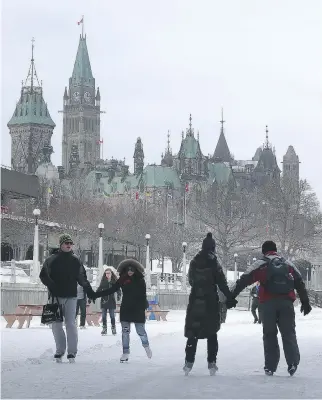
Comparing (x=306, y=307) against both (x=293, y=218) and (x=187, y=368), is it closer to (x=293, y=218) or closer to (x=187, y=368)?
(x=187, y=368)

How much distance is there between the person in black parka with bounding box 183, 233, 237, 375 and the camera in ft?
43.3

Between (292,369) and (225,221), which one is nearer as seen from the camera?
(292,369)

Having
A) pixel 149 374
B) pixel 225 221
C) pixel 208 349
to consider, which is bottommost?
pixel 149 374

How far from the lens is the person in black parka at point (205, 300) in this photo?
13.2 m

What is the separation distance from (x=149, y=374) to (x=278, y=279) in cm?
173

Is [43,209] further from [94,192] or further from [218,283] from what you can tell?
[218,283]

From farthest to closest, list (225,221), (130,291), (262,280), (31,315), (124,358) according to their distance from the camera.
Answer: (225,221) → (31,315) → (130,291) → (124,358) → (262,280)

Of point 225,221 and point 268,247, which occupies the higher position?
point 225,221

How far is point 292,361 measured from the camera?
13.1 metres

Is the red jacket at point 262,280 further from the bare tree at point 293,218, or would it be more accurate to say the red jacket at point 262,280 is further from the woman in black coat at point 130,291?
the bare tree at point 293,218

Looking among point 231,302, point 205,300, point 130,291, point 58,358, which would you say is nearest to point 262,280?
point 231,302

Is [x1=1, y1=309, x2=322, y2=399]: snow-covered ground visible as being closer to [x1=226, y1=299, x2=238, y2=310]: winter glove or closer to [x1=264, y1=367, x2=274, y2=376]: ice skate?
[x1=264, y1=367, x2=274, y2=376]: ice skate

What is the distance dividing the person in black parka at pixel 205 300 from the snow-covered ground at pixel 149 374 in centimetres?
39

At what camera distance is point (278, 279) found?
13.2 meters
